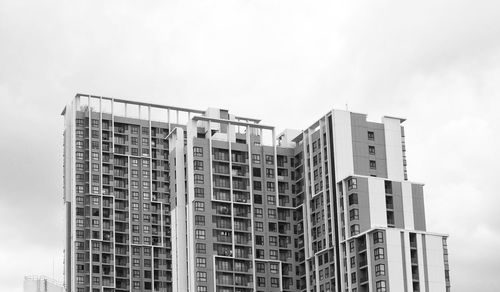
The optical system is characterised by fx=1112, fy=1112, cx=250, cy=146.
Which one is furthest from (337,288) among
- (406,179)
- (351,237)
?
(406,179)

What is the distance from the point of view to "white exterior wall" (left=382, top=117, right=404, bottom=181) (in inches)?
7697

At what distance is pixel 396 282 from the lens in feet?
581

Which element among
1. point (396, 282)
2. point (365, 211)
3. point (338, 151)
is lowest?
point (396, 282)

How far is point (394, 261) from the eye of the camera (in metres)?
178

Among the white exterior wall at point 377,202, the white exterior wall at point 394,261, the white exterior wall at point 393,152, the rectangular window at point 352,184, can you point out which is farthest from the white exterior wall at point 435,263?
the white exterior wall at point 393,152

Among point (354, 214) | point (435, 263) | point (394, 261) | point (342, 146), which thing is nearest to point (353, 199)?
point (354, 214)

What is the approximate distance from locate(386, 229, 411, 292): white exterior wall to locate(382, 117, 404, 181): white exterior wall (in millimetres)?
17468

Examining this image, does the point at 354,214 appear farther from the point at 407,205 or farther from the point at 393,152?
the point at 393,152

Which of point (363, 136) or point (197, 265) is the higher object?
point (363, 136)

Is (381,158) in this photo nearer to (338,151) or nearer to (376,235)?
(338,151)

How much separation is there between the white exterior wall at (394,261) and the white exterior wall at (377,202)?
5.57m

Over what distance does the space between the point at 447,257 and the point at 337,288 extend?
64.2ft

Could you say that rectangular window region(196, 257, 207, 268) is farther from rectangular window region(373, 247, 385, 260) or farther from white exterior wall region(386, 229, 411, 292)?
white exterior wall region(386, 229, 411, 292)

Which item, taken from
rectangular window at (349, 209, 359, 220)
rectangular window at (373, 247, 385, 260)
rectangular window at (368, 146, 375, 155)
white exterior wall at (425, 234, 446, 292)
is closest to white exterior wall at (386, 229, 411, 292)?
rectangular window at (373, 247, 385, 260)
